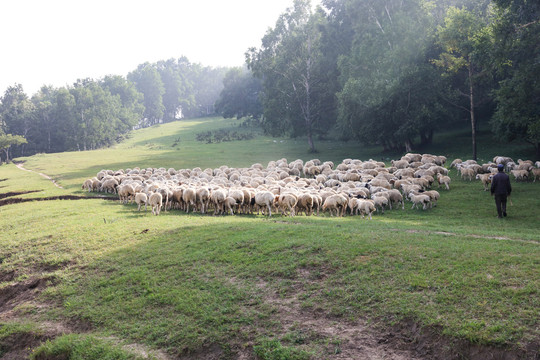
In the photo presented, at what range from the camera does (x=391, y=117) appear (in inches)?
1587

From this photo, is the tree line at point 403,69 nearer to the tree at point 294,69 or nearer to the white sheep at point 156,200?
the tree at point 294,69

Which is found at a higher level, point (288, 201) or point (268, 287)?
point (288, 201)

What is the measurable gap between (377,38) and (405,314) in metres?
40.3

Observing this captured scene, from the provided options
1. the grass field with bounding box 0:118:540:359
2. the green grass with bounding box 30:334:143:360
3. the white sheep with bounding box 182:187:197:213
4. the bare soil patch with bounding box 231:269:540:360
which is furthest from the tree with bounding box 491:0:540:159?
the green grass with bounding box 30:334:143:360

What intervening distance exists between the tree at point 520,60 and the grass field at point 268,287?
11.3 meters

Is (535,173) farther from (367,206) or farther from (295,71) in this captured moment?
(295,71)

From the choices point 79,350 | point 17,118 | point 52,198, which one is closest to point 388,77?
point 52,198

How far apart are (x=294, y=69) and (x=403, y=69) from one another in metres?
17.6

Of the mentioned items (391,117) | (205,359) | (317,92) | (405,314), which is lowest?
(205,359)

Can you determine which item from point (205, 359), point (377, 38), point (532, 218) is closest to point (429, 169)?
point (532, 218)

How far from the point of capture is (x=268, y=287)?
1021cm

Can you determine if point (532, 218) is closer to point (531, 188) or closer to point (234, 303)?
point (531, 188)

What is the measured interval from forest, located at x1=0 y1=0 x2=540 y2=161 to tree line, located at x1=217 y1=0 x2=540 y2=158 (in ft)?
0.34

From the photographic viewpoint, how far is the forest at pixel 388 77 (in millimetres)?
25734
